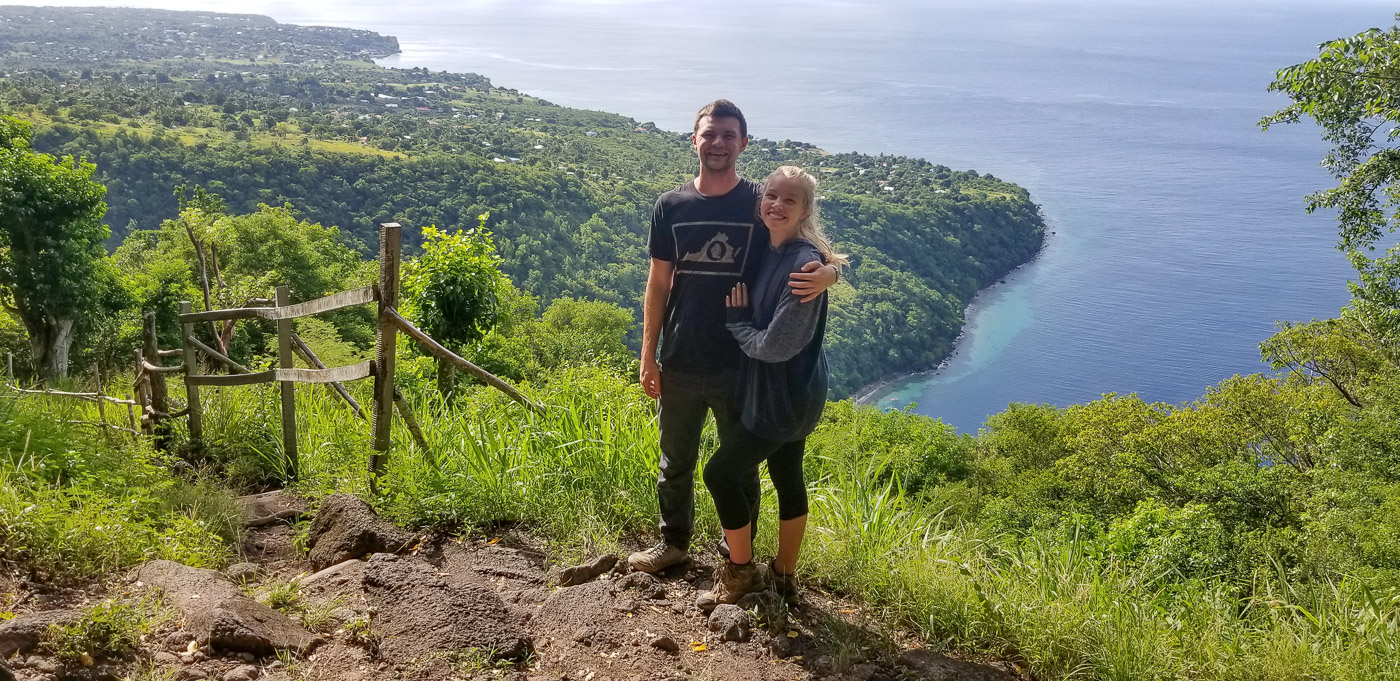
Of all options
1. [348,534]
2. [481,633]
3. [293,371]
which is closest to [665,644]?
[481,633]

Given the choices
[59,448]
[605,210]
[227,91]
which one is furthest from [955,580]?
[227,91]

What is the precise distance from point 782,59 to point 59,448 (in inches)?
5394

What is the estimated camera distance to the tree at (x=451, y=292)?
42.0ft

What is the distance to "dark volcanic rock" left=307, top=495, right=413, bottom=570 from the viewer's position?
285 cm

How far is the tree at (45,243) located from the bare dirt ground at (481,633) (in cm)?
2025

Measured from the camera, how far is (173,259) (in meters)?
26.8

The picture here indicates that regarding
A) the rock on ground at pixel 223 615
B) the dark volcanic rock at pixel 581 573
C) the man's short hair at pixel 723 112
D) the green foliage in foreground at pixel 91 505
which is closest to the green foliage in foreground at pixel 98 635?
the rock on ground at pixel 223 615

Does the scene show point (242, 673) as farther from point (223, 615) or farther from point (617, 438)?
point (617, 438)

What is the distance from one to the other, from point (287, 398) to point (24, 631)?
1.98 metres

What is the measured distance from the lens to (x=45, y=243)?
1986 cm

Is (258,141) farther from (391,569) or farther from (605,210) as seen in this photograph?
(391,569)

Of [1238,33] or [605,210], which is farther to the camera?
[1238,33]

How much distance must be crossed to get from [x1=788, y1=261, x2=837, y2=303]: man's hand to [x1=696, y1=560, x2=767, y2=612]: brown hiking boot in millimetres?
833

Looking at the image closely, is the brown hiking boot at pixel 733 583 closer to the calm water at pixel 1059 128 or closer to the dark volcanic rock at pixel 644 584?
the dark volcanic rock at pixel 644 584
